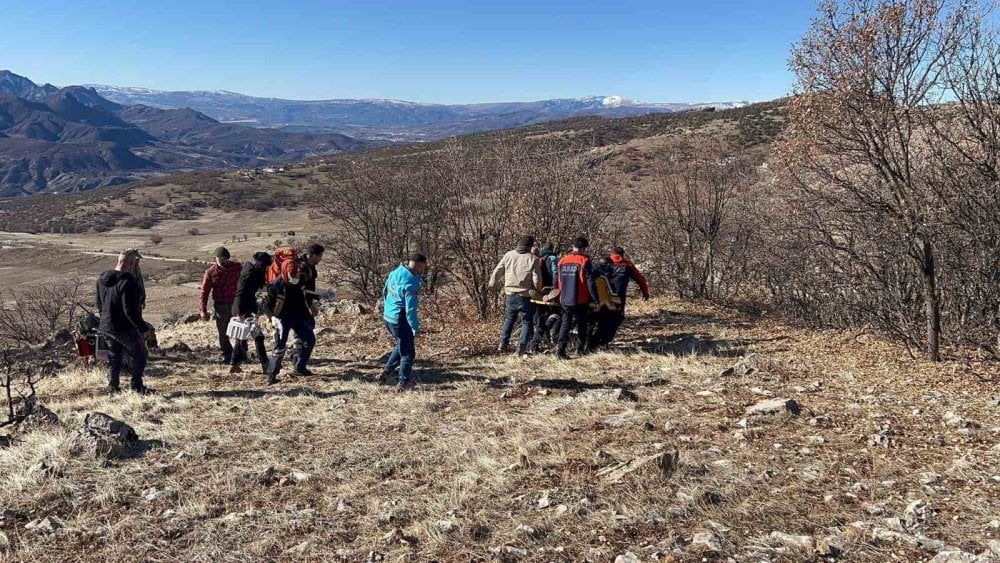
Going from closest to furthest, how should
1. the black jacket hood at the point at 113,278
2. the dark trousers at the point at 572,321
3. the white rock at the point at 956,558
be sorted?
the white rock at the point at 956,558
the black jacket hood at the point at 113,278
the dark trousers at the point at 572,321

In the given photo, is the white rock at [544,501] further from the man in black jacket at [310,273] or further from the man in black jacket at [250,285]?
the man in black jacket at [250,285]

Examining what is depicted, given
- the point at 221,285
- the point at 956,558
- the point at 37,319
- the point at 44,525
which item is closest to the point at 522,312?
the point at 221,285

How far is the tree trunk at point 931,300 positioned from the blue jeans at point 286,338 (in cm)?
710

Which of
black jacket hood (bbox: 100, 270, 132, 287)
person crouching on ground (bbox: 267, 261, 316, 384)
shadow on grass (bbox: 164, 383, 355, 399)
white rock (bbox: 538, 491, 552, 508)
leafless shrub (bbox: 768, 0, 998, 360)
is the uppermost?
leafless shrub (bbox: 768, 0, 998, 360)

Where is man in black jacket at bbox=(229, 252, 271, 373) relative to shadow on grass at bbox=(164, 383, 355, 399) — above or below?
above

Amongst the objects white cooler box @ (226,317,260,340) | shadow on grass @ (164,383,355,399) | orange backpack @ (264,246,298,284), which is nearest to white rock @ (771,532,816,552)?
shadow on grass @ (164,383,355,399)

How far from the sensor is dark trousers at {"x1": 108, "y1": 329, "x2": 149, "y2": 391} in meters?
6.67

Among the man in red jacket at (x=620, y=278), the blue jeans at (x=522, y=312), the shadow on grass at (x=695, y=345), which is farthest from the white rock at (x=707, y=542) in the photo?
the man in red jacket at (x=620, y=278)

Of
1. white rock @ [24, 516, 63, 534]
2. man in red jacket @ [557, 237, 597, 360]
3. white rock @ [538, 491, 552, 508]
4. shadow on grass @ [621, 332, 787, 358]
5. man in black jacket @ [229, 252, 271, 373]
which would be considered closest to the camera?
white rock @ [24, 516, 63, 534]

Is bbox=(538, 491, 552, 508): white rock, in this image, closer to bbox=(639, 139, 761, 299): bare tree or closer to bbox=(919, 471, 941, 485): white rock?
bbox=(919, 471, 941, 485): white rock

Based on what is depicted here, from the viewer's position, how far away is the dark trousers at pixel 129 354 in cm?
667

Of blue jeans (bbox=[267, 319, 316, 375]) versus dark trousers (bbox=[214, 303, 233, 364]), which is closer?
blue jeans (bbox=[267, 319, 316, 375])

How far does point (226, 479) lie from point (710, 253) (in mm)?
12015

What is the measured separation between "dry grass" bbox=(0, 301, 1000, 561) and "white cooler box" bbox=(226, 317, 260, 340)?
619mm
